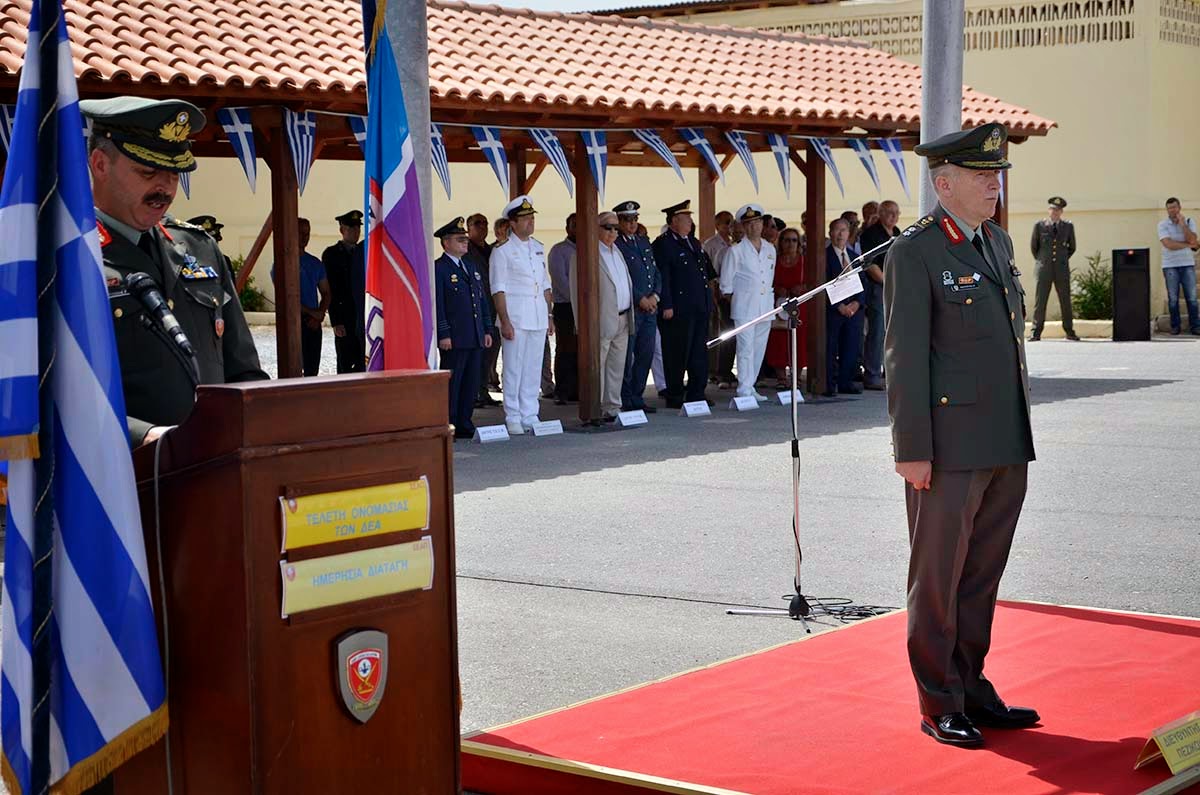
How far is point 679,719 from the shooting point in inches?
195

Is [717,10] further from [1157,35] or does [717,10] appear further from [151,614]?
[151,614]

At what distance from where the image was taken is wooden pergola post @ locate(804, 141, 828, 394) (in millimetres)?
16094

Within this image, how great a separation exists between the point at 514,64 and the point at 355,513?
37.0 ft

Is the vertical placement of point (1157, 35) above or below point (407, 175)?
above

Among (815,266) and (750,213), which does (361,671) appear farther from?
(815,266)

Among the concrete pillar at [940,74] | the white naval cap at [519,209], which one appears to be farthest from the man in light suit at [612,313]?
the concrete pillar at [940,74]

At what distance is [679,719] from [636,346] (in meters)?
9.82

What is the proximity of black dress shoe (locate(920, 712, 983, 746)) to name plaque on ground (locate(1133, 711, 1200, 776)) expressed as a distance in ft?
1.58

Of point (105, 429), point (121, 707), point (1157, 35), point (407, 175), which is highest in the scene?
point (1157, 35)

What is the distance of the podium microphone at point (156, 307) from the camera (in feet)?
12.0

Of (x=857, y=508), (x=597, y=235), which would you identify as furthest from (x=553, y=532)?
(x=597, y=235)

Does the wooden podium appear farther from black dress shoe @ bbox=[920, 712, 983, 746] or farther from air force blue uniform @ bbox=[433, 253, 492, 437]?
air force blue uniform @ bbox=[433, 253, 492, 437]

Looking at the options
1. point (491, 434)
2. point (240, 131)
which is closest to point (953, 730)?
point (240, 131)

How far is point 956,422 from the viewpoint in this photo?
482 cm
